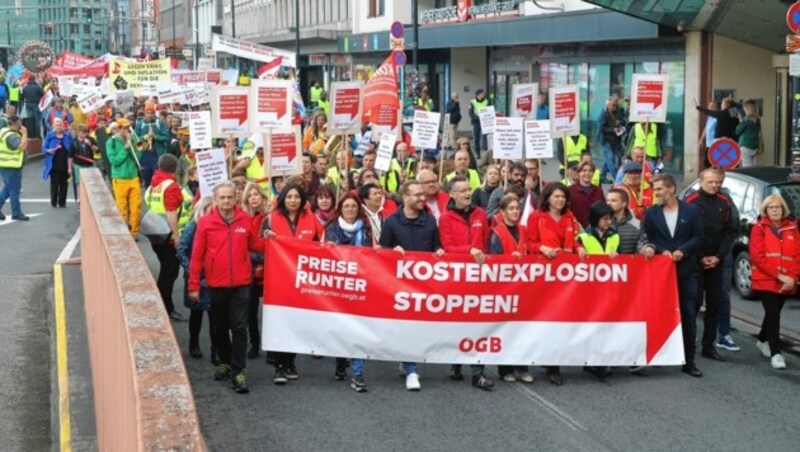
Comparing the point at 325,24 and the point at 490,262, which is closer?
the point at 490,262

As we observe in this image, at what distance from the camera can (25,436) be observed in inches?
393

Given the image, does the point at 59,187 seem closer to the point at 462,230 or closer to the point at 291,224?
the point at 291,224

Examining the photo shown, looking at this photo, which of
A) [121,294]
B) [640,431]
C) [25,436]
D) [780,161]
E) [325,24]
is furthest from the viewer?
[325,24]

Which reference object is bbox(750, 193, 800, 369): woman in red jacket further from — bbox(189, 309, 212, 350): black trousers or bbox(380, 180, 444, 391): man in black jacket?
bbox(189, 309, 212, 350): black trousers

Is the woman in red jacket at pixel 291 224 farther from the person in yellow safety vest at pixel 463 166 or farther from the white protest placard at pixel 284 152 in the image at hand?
the person in yellow safety vest at pixel 463 166

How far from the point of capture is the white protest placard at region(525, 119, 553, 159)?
1542 centimetres

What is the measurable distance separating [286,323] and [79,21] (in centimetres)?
17141

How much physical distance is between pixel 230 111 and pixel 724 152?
5887mm

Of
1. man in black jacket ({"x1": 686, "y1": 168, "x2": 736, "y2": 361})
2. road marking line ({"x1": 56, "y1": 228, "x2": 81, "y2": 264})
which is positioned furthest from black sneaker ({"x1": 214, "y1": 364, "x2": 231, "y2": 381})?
road marking line ({"x1": 56, "y1": 228, "x2": 81, "y2": 264})

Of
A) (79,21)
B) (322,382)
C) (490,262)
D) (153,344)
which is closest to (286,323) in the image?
(322,382)

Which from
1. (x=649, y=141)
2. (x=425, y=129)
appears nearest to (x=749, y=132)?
(x=649, y=141)

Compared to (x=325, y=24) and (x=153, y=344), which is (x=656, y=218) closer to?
(x=153, y=344)

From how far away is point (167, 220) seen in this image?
1313cm

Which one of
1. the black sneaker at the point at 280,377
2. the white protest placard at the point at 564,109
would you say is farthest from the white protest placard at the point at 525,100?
the black sneaker at the point at 280,377
